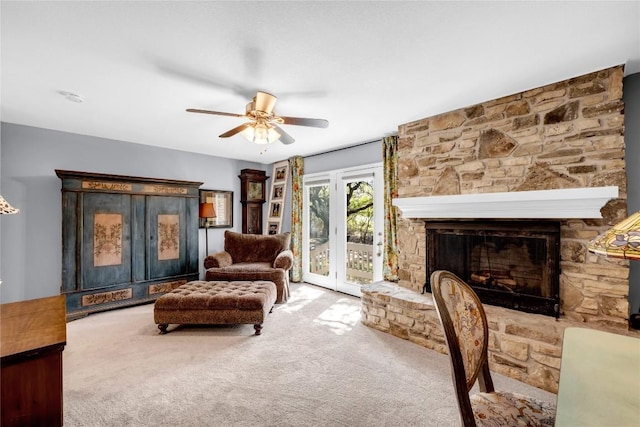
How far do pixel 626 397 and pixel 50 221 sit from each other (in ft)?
17.4

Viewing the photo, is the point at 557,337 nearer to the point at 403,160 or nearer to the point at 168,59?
the point at 403,160

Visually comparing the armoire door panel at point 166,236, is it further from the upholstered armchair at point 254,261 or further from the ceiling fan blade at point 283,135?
the ceiling fan blade at point 283,135

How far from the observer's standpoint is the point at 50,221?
3.62 metres

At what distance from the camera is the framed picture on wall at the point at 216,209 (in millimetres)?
4742

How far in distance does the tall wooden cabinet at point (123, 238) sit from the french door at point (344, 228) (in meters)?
2.03

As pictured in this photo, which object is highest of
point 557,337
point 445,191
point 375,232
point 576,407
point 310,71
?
point 310,71

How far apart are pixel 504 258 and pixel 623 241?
227 cm

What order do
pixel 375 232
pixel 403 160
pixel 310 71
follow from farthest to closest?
1. pixel 375 232
2. pixel 403 160
3. pixel 310 71

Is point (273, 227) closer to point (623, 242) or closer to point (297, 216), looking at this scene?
point (297, 216)

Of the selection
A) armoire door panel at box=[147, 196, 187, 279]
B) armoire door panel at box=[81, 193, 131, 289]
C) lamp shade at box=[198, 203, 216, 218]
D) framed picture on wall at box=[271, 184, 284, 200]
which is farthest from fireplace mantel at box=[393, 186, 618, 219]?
armoire door panel at box=[81, 193, 131, 289]

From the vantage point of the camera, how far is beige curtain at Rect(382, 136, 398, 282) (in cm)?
373

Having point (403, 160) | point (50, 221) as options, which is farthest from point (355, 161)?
point (50, 221)

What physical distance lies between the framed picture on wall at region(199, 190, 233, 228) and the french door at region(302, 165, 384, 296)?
152 cm

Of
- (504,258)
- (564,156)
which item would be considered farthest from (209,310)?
(564,156)
